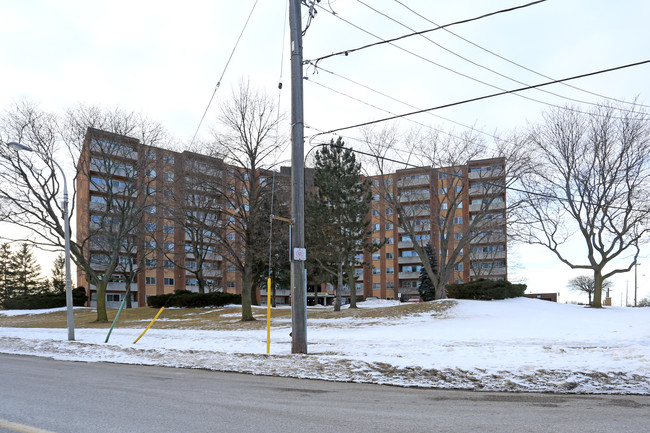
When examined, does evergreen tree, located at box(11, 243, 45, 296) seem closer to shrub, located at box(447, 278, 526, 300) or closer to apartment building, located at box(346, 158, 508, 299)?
apartment building, located at box(346, 158, 508, 299)

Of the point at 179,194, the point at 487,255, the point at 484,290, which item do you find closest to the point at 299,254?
the point at 179,194

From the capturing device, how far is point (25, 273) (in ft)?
294

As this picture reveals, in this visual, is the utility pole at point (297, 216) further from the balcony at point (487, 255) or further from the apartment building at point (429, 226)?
the balcony at point (487, 255)

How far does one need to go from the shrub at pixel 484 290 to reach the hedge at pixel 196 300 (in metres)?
23.8

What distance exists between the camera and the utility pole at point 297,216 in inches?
529

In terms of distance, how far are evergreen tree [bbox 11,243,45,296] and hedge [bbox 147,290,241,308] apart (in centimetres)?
4861

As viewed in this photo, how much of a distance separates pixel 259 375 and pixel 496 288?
27.7 meters

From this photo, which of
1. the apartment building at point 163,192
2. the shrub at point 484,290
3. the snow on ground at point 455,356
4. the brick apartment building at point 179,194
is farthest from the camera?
the shrub at point 484,290

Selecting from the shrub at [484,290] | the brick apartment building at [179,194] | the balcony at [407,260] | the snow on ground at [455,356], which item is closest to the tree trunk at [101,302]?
the brick apartment building at [179,194]

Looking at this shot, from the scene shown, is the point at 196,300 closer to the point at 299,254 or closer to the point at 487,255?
the point at 487,255

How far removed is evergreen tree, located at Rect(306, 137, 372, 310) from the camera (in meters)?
41.4

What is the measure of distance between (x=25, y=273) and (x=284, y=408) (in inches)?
3850

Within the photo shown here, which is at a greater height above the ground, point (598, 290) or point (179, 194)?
point (179, 194)

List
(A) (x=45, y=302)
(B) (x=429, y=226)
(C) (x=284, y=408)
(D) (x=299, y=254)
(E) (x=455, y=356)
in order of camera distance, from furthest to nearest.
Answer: (A) (x=45, y=302) → (B) (x=429, y=226) → (D) (x=299, y=254) → (E) (x=455, y=356) → (C) (x=284, y=408)
